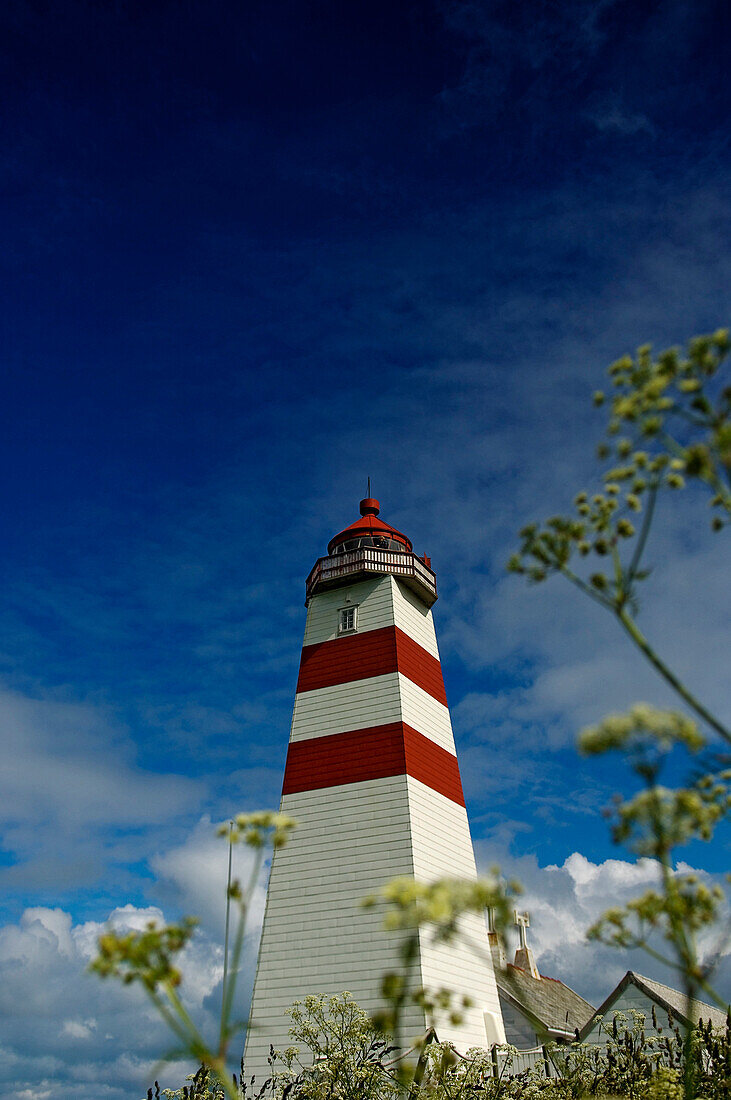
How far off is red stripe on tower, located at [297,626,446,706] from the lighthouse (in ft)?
0.13

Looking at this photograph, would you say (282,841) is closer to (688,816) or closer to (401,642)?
(688,816)

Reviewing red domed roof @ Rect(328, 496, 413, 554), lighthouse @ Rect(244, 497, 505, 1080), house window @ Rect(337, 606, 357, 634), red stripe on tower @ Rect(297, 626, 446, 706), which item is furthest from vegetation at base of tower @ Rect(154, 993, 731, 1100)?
red domed roof @ Rect(328, 496, 413, 554)

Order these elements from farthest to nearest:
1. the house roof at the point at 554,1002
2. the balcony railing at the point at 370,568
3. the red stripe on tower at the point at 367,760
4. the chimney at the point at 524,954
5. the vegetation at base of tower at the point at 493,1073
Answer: the chimney at the point at 524,954 → the house roof at the point at 554,1002 → the balcony railing at the point at 370,568 → the red stripe on tower at the point at 367,760 → the vegetation at base of tower at the point at 493,1073

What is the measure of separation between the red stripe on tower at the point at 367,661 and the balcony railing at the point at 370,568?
6.49ft

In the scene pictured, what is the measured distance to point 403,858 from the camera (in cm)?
1869

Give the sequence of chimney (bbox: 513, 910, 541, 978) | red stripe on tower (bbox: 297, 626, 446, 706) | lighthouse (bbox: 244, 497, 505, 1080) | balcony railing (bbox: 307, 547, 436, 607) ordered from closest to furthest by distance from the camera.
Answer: lighthouse (bbox: 244, 497, 505, 1080) → red stripe on tower (bbox: 297, 626, 446, 706) → balcony railing (bbox: 307, 547, 436, 607) → chimney (bbox: 513, 910, 541, 978)

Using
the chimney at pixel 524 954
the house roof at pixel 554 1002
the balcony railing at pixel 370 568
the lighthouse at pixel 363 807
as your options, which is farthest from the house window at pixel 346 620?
the chimney at pixel 524 954

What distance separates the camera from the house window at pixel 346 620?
77.7 ft

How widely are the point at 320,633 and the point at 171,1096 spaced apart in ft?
43.2

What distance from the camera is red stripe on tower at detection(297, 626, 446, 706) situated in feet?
72.7

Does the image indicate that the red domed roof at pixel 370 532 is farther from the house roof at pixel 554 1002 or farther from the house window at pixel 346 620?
the house roof at pixel 554 1002

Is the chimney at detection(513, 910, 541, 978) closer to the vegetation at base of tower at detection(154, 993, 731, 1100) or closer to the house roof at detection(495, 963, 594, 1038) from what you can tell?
the house roof at detection(495, 963, 594, 1038)

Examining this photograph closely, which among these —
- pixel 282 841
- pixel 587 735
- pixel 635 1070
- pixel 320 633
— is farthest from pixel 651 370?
pixel 320 633

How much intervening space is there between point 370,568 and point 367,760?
6.08 metres
